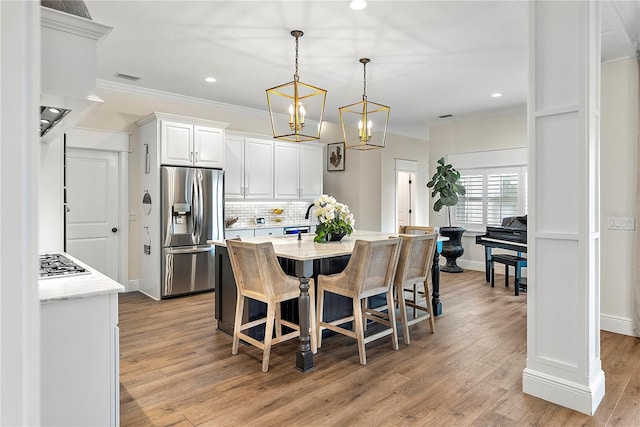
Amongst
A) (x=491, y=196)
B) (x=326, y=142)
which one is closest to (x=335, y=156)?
(x=326, y=142)

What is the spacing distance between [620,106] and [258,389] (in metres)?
4.06

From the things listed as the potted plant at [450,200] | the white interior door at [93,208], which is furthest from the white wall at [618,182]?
the white interior door at [93,208]

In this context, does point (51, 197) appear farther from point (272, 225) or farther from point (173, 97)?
point (272, 225)

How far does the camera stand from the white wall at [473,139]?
253 inches

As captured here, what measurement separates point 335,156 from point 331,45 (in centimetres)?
401

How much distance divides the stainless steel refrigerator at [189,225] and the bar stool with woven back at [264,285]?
7.09 ft

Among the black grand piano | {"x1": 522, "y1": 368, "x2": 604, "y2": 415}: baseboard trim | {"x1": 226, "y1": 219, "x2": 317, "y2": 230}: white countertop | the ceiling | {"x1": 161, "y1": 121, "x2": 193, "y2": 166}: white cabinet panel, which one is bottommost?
{"x1": 522, "y1": 368, "x2": 604, "y2": 415}: baseboard trim

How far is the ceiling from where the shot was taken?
120 inches

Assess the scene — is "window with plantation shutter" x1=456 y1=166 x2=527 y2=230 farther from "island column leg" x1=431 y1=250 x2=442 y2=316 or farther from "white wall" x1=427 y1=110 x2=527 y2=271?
"island column leg" x1=431 y1=250 x2=442 y2=316

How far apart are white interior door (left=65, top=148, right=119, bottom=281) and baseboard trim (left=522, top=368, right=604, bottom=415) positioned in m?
4.94

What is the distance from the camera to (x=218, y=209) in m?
5.34

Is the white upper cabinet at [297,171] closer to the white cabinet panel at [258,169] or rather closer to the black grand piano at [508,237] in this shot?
the white cabinet panel at [258,169]

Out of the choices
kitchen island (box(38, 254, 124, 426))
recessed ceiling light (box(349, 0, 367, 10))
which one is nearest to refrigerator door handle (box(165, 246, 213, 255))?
kitchen island (box(38, 254, 124, 426))

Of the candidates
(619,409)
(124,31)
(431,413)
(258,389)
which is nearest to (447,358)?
(431,413)
